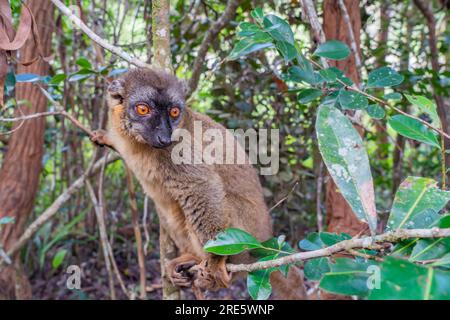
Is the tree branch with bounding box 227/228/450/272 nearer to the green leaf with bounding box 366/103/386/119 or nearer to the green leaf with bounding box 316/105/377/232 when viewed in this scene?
the green leaf with bounding box 316/105/377/232

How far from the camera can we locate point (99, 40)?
304 centimetres

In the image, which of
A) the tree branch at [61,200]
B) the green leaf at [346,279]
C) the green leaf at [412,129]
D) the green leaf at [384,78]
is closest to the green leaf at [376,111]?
the green leaf at [384,78]

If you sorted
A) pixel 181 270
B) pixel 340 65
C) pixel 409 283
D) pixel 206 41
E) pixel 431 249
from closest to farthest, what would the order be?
pixel 409 283
pixel 431 249
pixel 181 270
pixel 340 65
pixel 206 41

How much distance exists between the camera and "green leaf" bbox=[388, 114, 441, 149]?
6.15 feet

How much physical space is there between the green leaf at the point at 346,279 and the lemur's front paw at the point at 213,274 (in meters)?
1.90

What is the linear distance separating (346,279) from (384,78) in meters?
1.64

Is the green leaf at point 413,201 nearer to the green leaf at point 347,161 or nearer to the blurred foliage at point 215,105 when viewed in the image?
the green leaf at point 347,161

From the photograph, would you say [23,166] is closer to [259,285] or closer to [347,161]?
[259,285]

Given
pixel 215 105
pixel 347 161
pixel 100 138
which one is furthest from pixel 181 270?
pixel 215 105

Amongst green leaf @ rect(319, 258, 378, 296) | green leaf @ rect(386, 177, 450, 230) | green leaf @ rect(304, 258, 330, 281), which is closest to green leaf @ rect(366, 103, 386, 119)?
green leaf @ rect(304, 258, 330, 281)

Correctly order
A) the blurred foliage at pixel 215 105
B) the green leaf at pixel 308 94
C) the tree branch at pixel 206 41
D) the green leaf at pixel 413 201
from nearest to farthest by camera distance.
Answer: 1. the green leaf at pixel 413 201
2. the green leaf at pixel 308 94
3. the tree branch at pixel 206 41
4. the blurred foliage at pixel 215 105

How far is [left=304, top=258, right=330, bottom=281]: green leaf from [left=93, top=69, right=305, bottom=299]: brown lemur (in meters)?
1.22

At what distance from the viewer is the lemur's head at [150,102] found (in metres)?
3.31

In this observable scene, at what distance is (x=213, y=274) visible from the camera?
3.27 m
